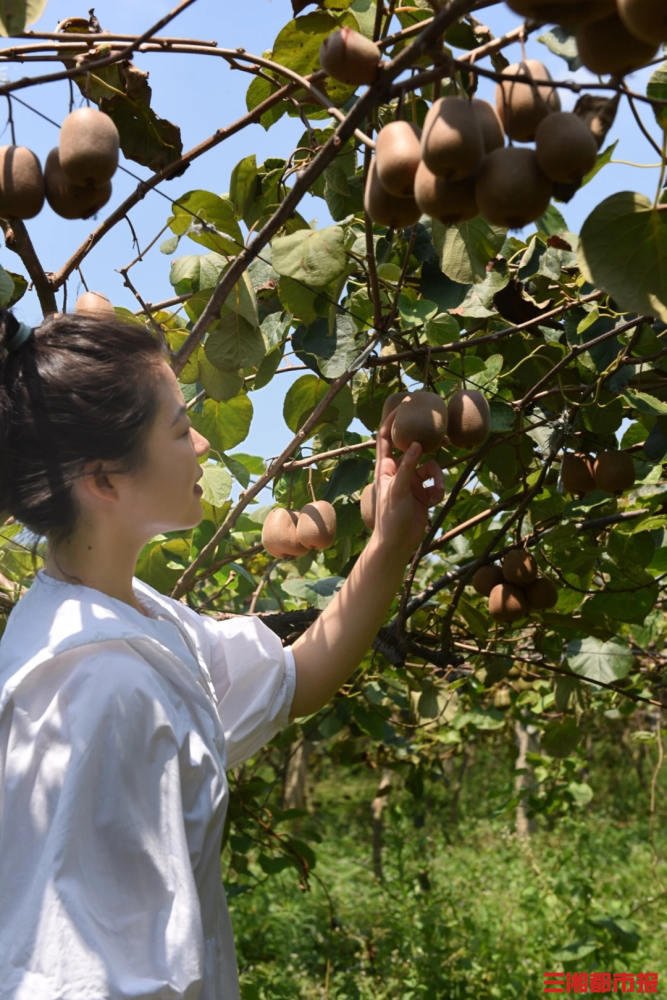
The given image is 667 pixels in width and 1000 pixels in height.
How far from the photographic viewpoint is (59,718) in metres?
0.89

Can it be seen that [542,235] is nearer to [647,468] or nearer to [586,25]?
[647,468]

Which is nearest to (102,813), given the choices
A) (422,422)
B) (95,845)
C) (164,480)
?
(95,845)

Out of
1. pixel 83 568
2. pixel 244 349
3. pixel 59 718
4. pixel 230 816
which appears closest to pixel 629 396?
pixel 244 349

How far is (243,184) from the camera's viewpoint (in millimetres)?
1364

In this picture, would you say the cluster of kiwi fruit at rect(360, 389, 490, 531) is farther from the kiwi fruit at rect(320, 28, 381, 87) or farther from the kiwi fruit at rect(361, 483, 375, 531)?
the kiwi fruit at rect(320, 28, 381, 87)

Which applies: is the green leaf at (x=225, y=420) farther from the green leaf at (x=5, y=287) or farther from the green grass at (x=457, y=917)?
the green grass at (x=457, y=917)

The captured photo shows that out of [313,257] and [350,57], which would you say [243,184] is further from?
[350,57]

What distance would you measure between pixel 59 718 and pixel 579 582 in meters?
1.17

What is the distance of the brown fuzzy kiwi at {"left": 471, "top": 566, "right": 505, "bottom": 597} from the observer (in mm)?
1648

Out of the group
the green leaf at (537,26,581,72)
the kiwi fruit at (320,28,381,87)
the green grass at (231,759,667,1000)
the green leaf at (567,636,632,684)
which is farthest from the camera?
the green grass at (231,759,667,1000)

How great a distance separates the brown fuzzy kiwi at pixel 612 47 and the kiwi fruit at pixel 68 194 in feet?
1.34

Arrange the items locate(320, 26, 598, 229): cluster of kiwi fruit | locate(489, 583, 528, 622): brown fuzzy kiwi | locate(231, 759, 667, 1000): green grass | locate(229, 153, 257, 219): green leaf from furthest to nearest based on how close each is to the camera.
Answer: locate(231, 759, 667, 1000): green grass, locate(489, 583, 528, 622): brown fuzzy kiwi, locate(229, 153, 257, 219): green leaf, locate(320, 26, 598, 229): cluster of kiwi fruit

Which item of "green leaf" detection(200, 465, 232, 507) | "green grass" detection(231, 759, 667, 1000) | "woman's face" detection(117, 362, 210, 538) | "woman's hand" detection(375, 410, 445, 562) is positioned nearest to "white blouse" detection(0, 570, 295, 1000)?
"woman's face" detection(117, 362, 210, 538)

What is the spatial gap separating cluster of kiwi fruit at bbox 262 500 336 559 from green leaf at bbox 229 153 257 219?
46cm
